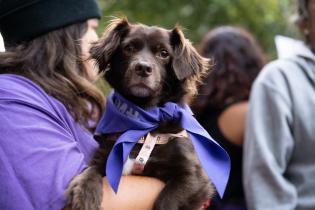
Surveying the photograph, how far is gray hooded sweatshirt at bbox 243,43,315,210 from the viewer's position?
3.09 m

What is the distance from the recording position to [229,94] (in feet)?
14.0

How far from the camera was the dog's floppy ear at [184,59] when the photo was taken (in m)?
2.65

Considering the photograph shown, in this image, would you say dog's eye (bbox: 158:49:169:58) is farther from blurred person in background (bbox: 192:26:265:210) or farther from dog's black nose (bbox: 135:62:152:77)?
blurred person in background (bbox: 192:26:265:210)

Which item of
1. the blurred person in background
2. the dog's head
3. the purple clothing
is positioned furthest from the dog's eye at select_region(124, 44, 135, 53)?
the blurred person in background

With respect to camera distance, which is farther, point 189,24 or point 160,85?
point 189,24

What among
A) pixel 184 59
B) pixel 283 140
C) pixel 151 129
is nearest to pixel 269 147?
pixel 283 140

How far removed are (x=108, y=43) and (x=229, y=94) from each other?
5.97 ft

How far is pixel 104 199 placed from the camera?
2.30 metres

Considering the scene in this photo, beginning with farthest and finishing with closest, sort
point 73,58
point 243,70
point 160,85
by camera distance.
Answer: point 243,70 < point 73,58 < point 160,85

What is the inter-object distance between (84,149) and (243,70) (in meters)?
2.21

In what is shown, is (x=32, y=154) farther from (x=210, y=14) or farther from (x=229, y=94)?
(x=210, y=14)

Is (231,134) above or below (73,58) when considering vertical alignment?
below

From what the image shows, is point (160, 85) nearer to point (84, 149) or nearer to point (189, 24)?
point (84, 149)

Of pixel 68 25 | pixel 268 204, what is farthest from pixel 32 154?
pixel 268 204
